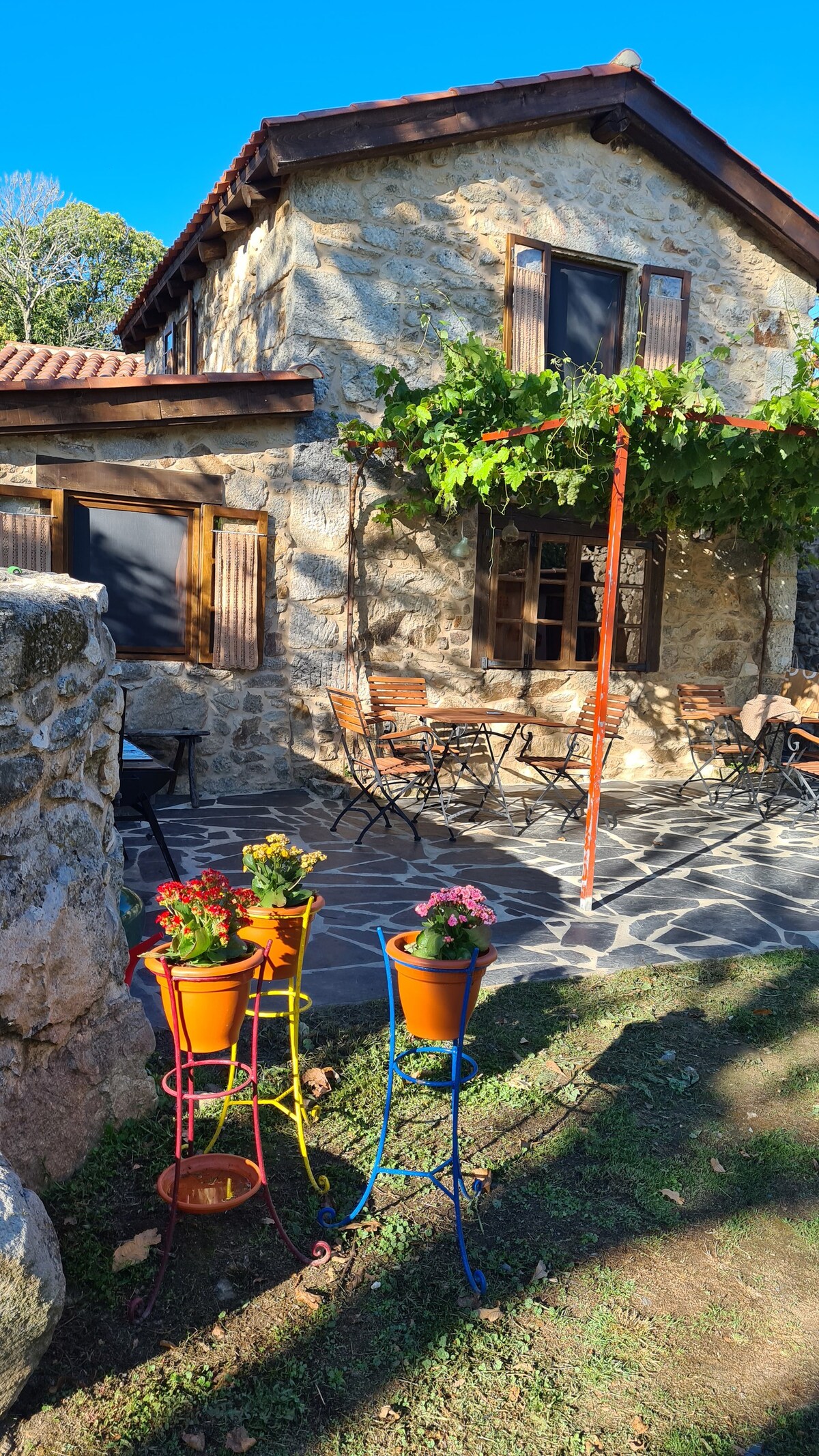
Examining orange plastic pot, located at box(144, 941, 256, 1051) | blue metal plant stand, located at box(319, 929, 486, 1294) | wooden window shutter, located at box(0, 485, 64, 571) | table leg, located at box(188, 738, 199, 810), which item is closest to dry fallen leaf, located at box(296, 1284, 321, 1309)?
blue metal plant stand, located at box(319, 929, 486, 1294)

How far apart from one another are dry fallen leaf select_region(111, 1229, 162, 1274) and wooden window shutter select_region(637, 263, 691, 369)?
8.09 meters

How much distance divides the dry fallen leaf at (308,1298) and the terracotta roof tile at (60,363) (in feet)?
26.1

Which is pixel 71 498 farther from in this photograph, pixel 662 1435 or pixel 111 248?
pixel 111 248

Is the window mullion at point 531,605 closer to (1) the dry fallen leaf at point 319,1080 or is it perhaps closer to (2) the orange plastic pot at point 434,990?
(1) the dry fallen leaf at point 319,1080

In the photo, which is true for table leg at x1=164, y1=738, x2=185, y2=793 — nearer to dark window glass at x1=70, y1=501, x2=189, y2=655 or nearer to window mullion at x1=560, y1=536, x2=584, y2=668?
dark window glass at x1=70, y1=501, x2=189, y2=655

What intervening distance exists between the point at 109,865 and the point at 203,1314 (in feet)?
3.55

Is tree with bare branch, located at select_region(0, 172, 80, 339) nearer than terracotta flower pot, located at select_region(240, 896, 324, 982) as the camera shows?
No

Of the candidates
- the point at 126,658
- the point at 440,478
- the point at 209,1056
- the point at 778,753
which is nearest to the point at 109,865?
the point at 209,1056

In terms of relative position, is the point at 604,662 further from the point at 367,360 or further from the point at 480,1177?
the point at 367,360

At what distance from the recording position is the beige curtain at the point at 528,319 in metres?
7.88

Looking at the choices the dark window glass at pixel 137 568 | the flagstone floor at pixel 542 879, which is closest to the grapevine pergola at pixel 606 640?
the flagstone floor at pixel 542 879

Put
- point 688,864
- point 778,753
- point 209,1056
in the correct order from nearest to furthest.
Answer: point 209,1056 → point 688,864 → point 778,753

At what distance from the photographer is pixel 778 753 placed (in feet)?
30.8

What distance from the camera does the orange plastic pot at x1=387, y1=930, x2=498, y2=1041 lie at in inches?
93.1
